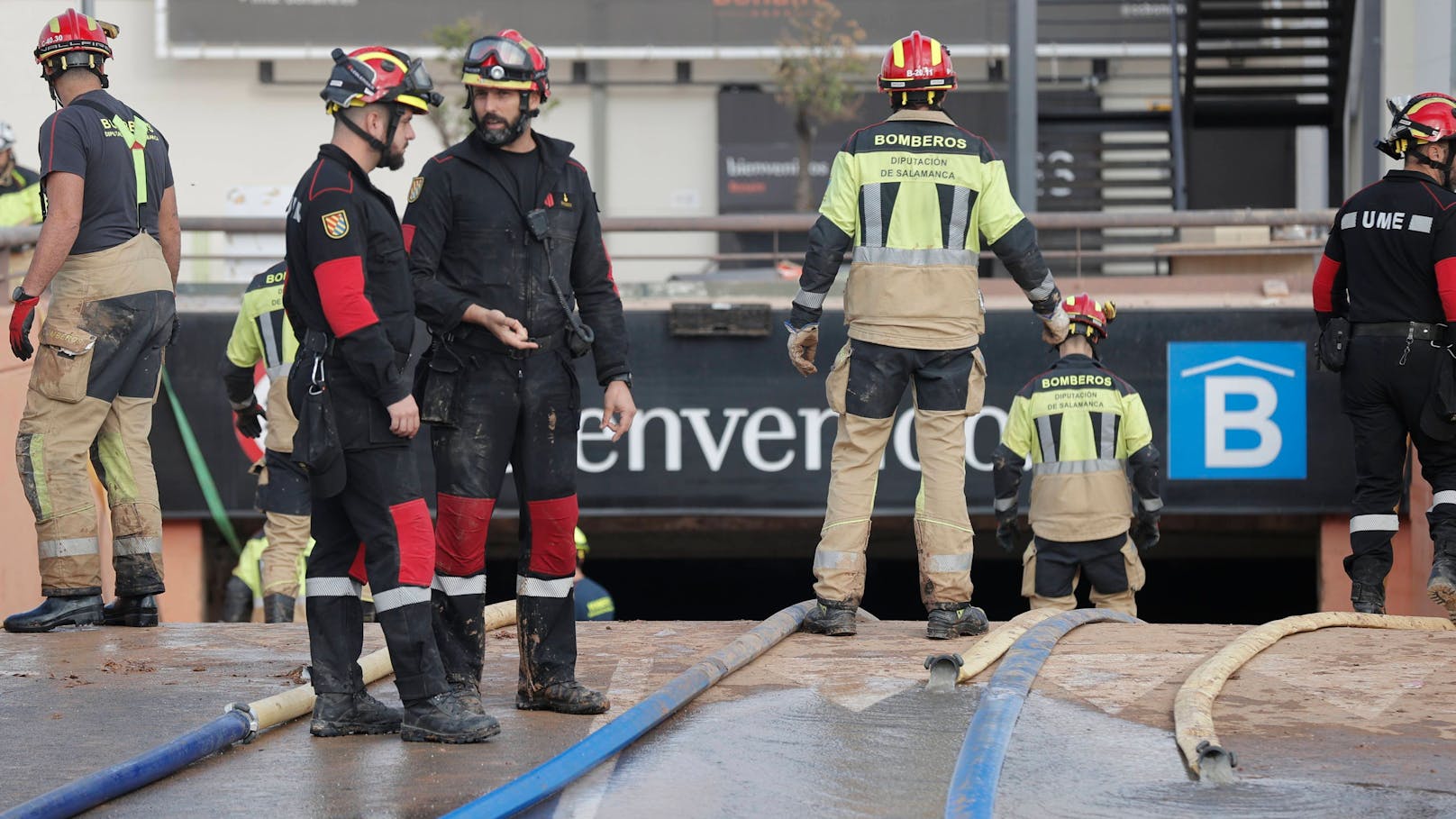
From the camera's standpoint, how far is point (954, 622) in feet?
22.1

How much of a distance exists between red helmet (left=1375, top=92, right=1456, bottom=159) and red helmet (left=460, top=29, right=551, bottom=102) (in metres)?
4.37

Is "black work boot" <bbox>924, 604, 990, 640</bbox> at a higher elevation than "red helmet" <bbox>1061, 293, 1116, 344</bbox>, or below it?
below

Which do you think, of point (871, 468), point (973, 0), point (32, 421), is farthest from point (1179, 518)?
point (973, 0)

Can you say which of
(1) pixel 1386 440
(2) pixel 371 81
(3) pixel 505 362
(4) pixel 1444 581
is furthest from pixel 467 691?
(1) pixel 1386 440

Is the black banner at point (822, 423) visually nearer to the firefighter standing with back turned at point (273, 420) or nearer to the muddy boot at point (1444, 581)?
the firefighter standing with back turned at point (273, 420)

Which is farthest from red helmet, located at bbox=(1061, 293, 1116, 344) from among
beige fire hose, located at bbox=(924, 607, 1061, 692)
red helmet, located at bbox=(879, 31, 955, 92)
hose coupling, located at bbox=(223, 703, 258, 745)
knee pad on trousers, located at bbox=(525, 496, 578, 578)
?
hose coupling, located at bbox=(223, 703, 258, 745)

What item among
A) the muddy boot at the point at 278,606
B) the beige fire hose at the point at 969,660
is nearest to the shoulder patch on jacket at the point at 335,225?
the beige fire hose at the point at 969,660

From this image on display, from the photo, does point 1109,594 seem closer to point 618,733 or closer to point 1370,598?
point 1370,598

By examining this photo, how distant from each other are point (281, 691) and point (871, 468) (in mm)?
2587

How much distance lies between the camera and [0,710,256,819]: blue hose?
412 cm

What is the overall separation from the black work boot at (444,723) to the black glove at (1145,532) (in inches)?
193

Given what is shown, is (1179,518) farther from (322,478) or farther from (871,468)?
(322,478)

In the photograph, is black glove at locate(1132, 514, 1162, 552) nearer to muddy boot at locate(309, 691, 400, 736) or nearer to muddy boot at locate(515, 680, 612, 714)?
muddy boot at locate(515, 680, 612, 714)

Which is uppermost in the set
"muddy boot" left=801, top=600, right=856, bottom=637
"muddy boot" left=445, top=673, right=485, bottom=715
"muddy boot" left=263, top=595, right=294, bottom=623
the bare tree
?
the bare tree
